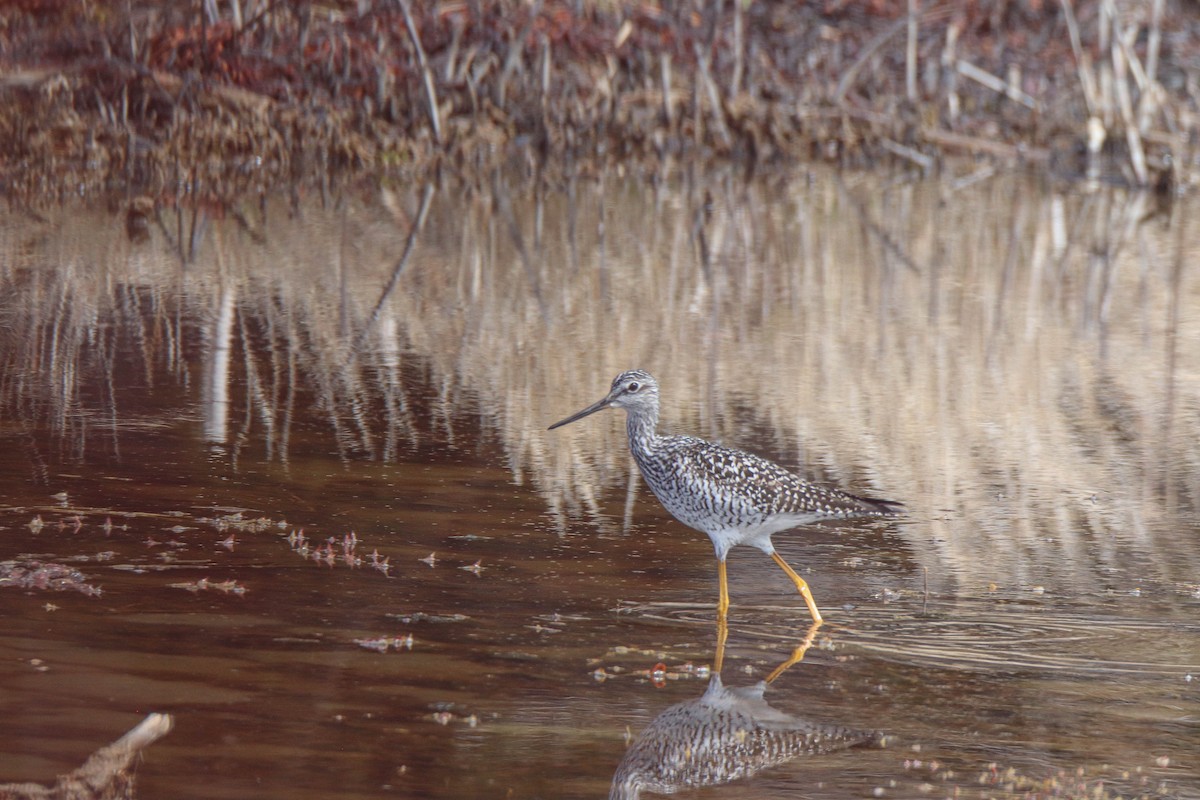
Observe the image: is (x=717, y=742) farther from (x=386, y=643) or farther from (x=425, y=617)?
(x=425, y=617)

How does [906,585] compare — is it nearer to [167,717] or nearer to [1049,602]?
[1049,602]

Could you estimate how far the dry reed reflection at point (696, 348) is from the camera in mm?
9039

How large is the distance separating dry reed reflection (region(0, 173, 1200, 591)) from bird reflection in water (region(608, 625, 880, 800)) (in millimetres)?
1760

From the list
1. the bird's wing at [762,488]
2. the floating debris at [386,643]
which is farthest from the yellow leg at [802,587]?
the floating debris at [386,643]

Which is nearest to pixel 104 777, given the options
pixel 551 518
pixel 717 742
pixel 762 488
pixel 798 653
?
pixel 717 742

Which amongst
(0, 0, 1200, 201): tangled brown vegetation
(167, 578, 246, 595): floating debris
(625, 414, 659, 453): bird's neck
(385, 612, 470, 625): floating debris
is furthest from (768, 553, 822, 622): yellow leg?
(0, 0, 1200, 201): tangled brown vegetation

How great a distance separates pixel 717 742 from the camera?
5.83m

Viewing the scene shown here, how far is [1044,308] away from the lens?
13.9m

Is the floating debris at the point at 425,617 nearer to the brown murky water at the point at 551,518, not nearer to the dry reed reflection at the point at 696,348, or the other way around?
the brown murky water at the point at 551,518

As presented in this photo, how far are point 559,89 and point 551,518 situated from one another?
15735mm

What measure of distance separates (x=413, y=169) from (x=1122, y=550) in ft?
49.5

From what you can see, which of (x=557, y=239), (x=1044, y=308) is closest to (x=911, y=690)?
(x=1044, y=308)

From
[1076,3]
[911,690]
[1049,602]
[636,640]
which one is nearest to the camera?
[911,690]

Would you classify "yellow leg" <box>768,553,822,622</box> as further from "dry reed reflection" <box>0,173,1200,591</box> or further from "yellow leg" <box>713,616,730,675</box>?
"dry reed reflection" <box>0,173,1200,591</box>
